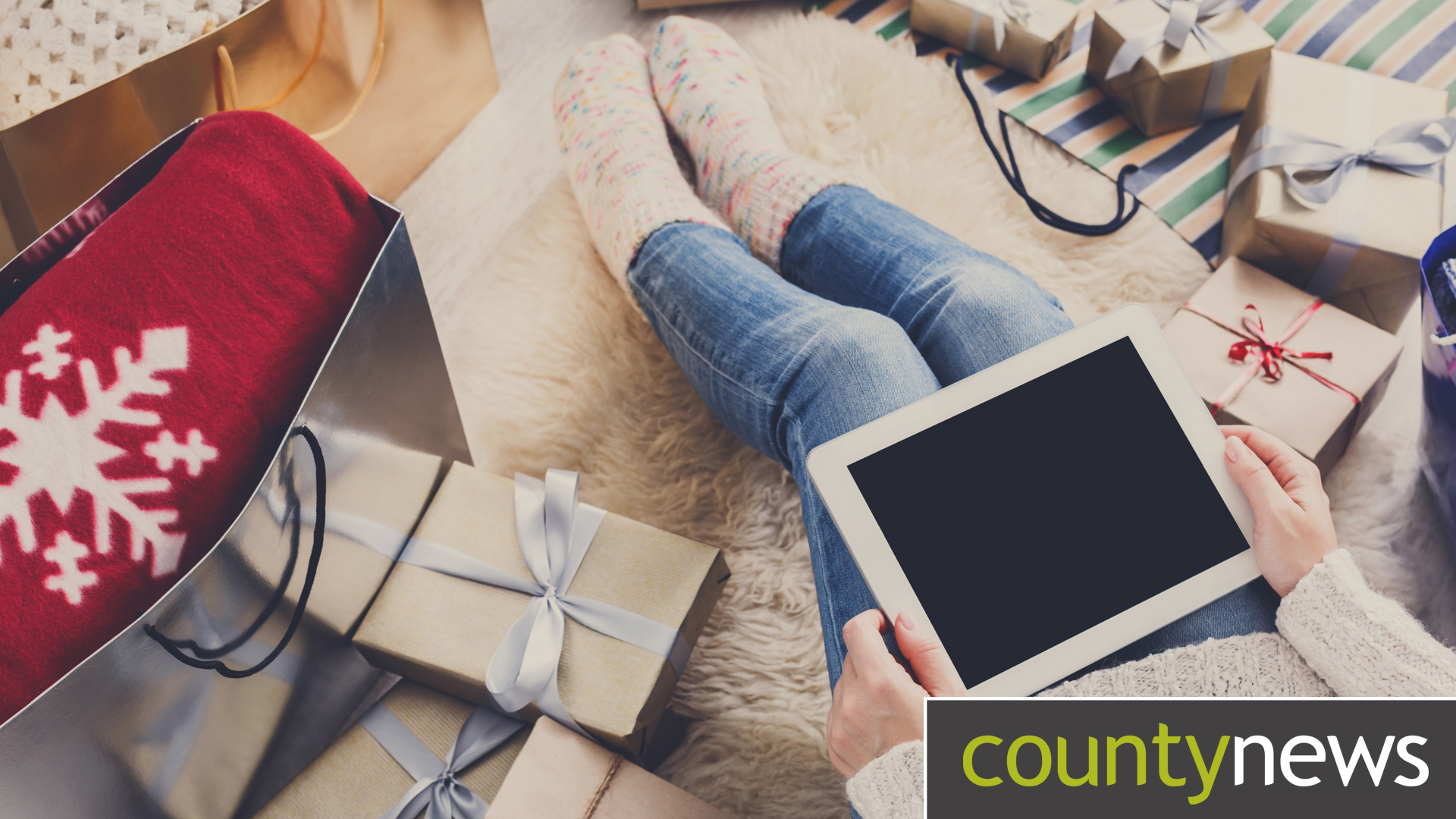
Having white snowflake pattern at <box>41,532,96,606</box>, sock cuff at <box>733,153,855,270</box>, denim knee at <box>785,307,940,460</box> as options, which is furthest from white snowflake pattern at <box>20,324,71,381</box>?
sock cuff at <box>733,153,855,270</box>

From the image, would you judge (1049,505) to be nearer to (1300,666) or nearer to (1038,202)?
(1300,666)

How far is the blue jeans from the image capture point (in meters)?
0.66

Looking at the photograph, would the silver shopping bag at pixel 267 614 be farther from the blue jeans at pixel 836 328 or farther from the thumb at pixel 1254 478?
the thumb at pixel 1254 478

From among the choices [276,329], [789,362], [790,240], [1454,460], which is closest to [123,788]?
[276,329]

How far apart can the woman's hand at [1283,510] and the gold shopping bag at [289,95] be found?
0.84 metres

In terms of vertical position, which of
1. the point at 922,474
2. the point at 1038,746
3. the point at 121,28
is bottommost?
the point at 1038,746

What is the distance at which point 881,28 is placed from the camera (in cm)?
116

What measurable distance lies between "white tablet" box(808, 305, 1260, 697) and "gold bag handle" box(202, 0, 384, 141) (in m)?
0.61

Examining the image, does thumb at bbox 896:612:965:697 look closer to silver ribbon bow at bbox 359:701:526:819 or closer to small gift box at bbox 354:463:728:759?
small gift box at bbox 354:463:728:759

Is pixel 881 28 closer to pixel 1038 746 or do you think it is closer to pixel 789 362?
pixel 789 362

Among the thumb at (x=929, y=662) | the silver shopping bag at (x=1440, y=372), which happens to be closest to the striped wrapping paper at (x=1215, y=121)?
the silver shopping bag at (x=1440, y=372)

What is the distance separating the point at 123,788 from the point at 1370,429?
3.80ft

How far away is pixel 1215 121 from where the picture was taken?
106 cm

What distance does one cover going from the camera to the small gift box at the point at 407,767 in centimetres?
68
